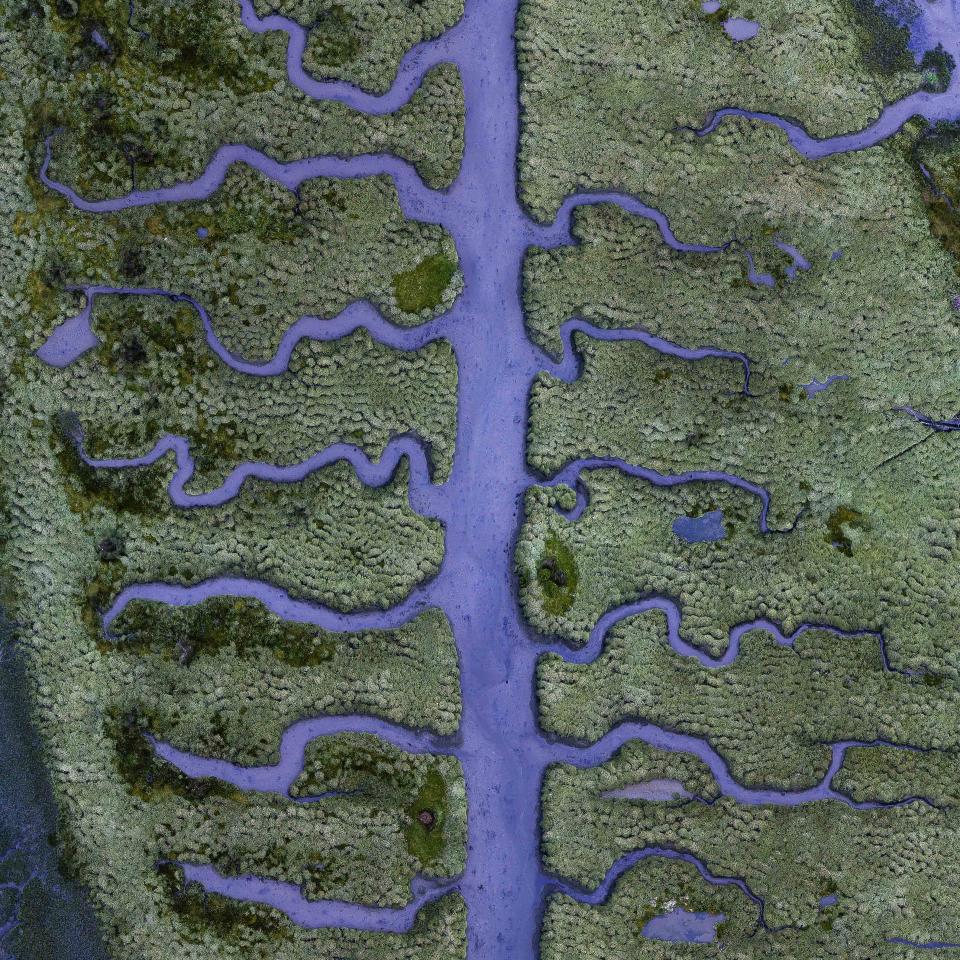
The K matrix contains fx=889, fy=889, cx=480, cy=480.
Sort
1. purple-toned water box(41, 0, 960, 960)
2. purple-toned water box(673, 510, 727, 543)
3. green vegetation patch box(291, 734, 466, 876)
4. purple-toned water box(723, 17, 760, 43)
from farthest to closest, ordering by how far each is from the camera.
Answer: purple-toned water box(723, 17, 760, 43), purple-toned water box(673, 510, 727, 543), purple-toned water box(41, 0, 960, 960), green vegetation patch box(291, 734, 466, 876)

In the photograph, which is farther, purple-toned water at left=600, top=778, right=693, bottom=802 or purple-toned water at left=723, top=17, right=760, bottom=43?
purple-toned water at left=723, top=17, right=760, bottom=43

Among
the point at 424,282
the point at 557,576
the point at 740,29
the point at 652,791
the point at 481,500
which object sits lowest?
the point at 652,791

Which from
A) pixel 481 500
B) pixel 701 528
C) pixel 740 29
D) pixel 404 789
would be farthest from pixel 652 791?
pixel 740 29

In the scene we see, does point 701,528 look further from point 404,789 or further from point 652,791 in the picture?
point 404,789

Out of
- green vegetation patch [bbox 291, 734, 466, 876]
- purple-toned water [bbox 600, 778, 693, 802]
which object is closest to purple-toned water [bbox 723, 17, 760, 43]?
purple-toned water [bbox 600, 778, 693, 802]

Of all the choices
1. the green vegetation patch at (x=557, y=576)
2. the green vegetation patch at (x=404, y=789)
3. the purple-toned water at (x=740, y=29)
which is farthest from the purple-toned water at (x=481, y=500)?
the purple-toned water at (x=740, y=29)

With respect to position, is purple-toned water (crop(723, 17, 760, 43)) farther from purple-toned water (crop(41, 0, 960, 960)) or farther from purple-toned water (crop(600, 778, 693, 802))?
purple-toned water (crop(600, 778, 693, 802))

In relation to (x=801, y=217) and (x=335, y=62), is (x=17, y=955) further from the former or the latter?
(x=801, y=217)

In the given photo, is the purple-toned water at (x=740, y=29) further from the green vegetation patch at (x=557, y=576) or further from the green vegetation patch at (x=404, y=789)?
the green vegetation patch at (x=404, y=789)
